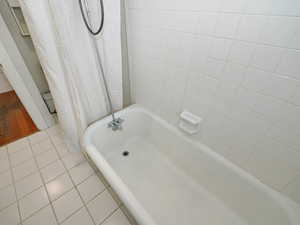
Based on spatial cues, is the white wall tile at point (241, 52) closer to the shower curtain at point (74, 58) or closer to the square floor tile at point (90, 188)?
the shower curtain at point (74, 58)

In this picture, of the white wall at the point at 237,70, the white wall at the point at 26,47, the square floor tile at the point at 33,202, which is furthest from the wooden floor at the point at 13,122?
the white wall at the point at 237,70

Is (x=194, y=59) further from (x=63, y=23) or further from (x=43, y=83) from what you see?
(x=43, y=83)

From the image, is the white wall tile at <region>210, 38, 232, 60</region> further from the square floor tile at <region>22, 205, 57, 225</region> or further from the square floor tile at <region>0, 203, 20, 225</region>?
the square floor tile at <region>0, 203, 20, 225</region>

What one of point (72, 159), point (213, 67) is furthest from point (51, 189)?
point (213, 67)

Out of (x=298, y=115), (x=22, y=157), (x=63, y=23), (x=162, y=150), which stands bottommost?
(x=22, y=157)

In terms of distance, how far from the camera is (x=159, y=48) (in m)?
1.12

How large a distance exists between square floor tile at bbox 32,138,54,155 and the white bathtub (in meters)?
0.72

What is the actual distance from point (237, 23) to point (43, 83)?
1.94 m

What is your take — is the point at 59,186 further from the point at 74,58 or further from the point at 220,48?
the point at 220,48

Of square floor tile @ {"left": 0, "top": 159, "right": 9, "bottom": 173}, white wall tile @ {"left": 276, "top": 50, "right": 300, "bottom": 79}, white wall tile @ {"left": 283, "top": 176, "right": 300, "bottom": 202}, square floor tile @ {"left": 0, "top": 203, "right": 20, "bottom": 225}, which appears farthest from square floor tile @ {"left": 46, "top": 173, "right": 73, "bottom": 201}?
white wall tile @ {"left": 276, "top": 50, "right": 300, "bottom": 79}

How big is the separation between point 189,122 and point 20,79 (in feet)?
5.59

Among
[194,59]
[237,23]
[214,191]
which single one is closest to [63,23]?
[194,59]

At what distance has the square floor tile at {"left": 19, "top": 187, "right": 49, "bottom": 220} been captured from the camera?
1.14 metres

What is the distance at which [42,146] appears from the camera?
1641mm
